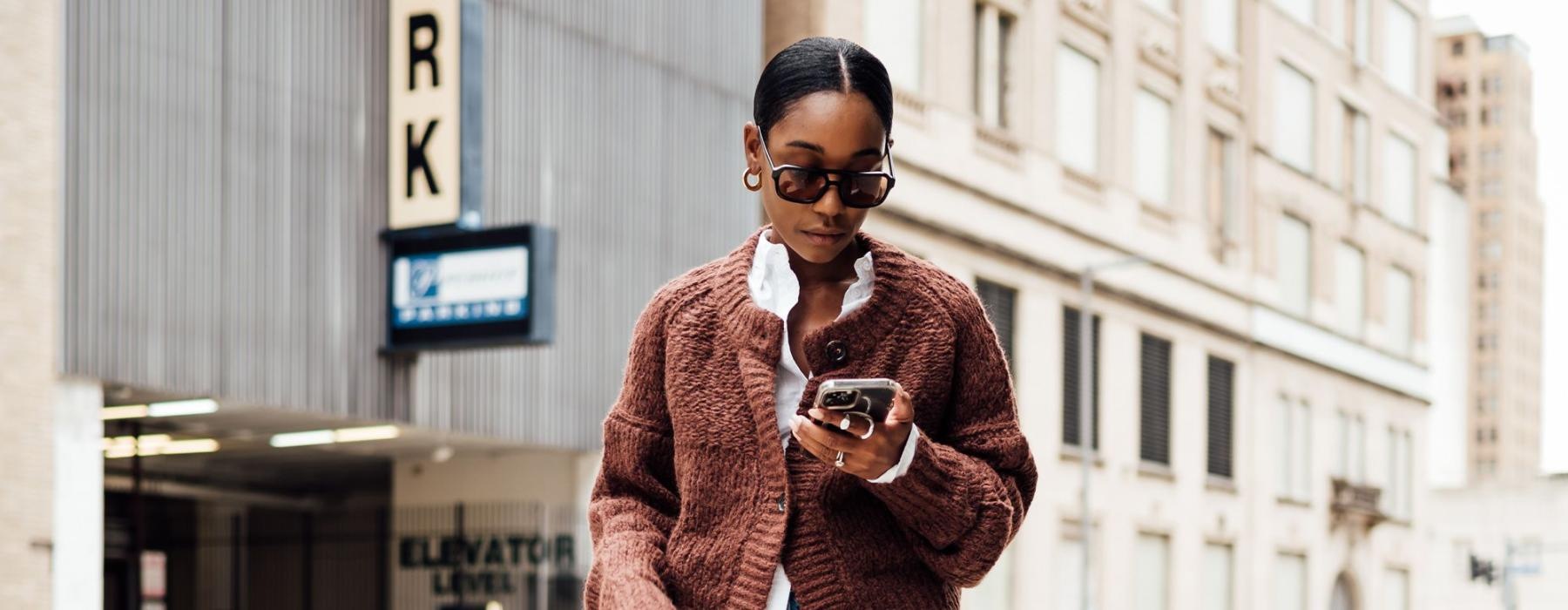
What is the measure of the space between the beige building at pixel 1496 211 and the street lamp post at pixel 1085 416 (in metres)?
119

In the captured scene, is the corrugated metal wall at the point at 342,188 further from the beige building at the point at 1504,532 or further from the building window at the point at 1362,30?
the beige building at the point at 1504,532

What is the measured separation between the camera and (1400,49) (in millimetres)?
55750

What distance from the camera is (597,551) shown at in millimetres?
2855

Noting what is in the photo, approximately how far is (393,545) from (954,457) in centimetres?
2350

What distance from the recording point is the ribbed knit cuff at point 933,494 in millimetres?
2637

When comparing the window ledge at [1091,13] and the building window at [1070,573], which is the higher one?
the window ledge at [1091,13]

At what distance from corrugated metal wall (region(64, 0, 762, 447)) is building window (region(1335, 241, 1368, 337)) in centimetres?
2695

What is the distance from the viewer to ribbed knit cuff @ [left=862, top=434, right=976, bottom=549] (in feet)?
8.65

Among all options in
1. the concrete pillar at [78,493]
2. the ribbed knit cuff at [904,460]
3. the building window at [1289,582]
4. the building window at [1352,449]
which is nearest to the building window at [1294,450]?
the building window at [1289,582]

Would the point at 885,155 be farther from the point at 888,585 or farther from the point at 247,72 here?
the point at 247,72

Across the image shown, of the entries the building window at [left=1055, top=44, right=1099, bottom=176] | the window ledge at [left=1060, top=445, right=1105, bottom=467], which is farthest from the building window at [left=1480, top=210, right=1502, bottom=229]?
the window ledge at [left=1060, top=445, right=1105, bottom=467]

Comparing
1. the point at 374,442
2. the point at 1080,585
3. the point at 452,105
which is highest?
the point at 452,105

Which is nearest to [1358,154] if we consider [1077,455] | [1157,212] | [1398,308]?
[1398,308]

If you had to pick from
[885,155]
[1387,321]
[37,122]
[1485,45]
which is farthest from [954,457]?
[1485,45]
